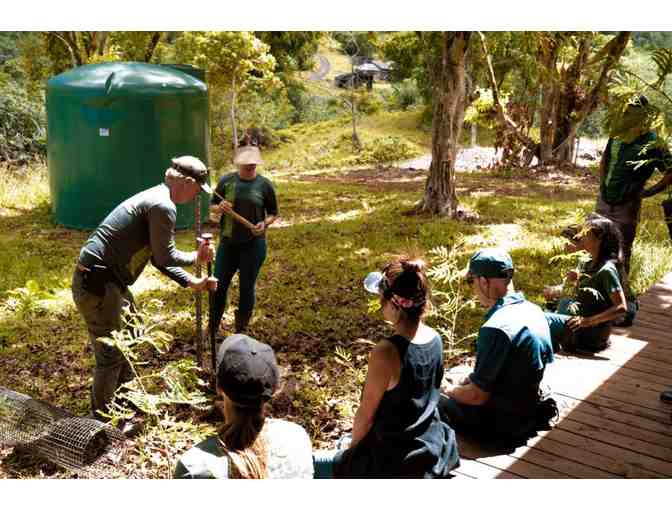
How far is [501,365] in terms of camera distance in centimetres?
391

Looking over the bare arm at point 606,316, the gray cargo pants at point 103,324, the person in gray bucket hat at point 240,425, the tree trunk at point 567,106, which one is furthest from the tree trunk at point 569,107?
the person in gray bucket hat at point 240,425

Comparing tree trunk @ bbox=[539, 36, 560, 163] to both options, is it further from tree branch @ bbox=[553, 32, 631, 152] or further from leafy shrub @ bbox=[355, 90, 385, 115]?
leafy shrub @ bbox=[355, 90, 385, 115]

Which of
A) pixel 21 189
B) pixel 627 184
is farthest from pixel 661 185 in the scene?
pixel 21 189

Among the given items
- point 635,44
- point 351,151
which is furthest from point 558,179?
point 635,44

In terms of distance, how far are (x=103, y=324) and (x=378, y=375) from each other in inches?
87.3

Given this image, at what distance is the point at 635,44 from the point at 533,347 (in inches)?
982

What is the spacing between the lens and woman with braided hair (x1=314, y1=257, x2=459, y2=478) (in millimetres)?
3227

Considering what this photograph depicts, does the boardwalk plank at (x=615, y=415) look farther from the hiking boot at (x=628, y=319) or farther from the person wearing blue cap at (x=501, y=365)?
the hiking boot at (x=628, y=319)

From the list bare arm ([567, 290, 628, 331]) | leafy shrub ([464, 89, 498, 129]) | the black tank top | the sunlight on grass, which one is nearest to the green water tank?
the sunlight on grass

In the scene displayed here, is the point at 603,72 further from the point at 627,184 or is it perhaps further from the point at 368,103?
the point at 368,103

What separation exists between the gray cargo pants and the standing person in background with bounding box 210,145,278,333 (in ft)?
4.31

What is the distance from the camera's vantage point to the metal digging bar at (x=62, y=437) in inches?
176

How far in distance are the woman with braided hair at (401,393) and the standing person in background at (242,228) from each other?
278cm

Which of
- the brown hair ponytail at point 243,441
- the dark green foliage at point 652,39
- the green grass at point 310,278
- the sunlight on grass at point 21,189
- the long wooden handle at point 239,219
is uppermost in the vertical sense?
the dark green foliage at point 652,39
